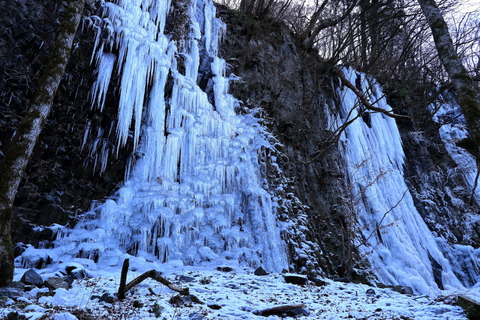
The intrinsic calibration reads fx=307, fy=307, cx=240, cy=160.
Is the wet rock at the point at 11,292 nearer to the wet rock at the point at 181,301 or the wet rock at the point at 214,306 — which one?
the wet rock at the point at 181,301

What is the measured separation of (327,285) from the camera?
601cm

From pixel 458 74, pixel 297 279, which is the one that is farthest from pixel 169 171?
pixel 458 74

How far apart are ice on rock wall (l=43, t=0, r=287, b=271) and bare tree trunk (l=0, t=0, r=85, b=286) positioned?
2.67 meters

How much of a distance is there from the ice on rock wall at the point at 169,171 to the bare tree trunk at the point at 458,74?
562cm

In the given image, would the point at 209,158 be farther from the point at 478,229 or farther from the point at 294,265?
the point at 478,229

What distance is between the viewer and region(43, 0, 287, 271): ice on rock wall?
7.21 metres

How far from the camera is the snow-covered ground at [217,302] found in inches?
119

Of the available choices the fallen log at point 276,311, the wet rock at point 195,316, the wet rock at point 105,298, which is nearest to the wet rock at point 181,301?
the wet rock at point 195,316

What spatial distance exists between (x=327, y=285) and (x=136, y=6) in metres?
8.85

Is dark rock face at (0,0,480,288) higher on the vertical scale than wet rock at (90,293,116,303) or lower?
higher

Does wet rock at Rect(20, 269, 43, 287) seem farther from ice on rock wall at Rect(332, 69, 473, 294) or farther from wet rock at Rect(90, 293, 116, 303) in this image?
ice on rock wall at Rect(332, 69, 473, 294)

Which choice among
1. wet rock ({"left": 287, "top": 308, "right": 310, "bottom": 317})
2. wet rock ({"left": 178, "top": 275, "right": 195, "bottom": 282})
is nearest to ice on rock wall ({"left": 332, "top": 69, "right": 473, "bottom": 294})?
wet rock ({"left": 178, "top": 275, "right": 195, "bottom": 282})

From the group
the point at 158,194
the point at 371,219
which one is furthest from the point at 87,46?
the point at 371,219

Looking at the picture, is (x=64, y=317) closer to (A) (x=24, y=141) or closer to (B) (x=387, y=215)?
(A) (x=24, y=141)
